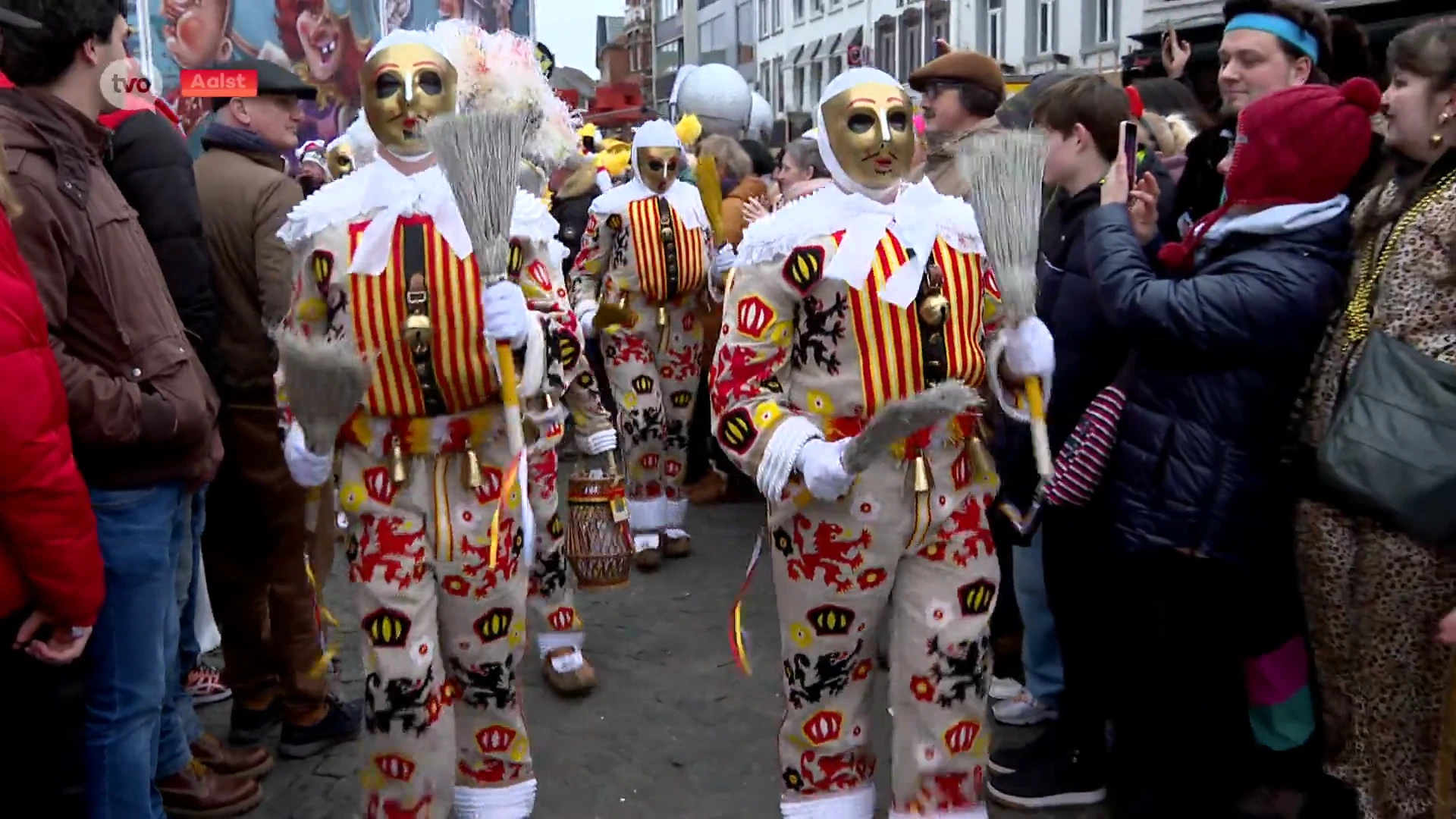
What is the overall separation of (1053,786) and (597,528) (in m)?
2.02

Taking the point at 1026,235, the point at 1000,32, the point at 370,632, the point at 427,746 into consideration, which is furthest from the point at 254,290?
the point at 1000,32

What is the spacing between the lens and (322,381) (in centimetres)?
273

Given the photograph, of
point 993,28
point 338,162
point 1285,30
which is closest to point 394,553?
point 338,162

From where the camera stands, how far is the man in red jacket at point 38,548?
6.72 ft

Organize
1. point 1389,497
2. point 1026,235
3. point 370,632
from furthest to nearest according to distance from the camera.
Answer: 1. point 370,632
2. point 1026,235
3. point 1389,497

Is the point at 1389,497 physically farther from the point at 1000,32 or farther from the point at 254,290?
the point at 1000,32

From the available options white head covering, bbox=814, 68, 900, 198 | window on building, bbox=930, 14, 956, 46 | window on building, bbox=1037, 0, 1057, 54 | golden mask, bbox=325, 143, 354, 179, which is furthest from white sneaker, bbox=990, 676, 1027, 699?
window on building, bbox=930, 14, 956, 46

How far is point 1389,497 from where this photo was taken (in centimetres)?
251

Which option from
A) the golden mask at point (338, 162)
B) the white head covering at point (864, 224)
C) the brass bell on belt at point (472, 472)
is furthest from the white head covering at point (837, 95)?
the golden mask at point (338, 162)

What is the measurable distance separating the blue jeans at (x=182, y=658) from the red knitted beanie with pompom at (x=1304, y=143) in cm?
261

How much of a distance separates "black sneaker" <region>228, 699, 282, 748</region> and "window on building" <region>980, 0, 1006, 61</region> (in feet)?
62.4

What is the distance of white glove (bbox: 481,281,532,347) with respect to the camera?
9.31 ft

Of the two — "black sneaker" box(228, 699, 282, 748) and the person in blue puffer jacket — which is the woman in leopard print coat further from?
"black sneaker" box(228, 699, 282, 748)

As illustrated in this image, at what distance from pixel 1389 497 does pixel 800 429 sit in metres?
1.22
